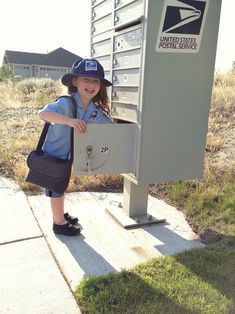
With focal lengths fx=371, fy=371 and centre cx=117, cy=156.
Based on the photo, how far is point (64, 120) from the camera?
9.05ft

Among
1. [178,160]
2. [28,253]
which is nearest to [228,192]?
[178,160]

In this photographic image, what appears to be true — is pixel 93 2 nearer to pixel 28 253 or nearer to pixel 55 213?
pixel 55 213

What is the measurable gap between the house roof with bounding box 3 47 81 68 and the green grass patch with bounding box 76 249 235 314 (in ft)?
159

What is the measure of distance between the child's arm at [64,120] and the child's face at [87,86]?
1.05 ft

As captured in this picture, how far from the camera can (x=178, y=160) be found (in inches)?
127

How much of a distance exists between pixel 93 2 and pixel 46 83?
45.2 ft

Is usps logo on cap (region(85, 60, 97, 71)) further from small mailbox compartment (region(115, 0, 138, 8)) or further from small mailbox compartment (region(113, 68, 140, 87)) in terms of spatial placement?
small mailbox compartment (region(115, 0, 138, 8))

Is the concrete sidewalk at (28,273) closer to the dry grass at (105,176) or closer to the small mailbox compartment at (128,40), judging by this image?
the dry grass at (105,176)

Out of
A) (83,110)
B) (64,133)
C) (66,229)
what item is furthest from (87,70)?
(66,229)

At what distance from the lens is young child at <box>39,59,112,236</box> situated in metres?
2.83

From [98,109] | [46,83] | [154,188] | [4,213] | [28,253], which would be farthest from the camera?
[46,83]

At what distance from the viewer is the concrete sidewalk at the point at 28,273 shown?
233cm

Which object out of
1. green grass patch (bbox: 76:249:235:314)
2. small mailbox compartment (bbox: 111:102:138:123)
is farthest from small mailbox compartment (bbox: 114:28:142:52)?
green grass patch (bbox: 76:249:235:314)

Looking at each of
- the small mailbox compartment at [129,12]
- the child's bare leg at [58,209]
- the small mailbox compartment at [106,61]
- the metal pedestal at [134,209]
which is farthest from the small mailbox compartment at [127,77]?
the child's bare leg at [58,209]
